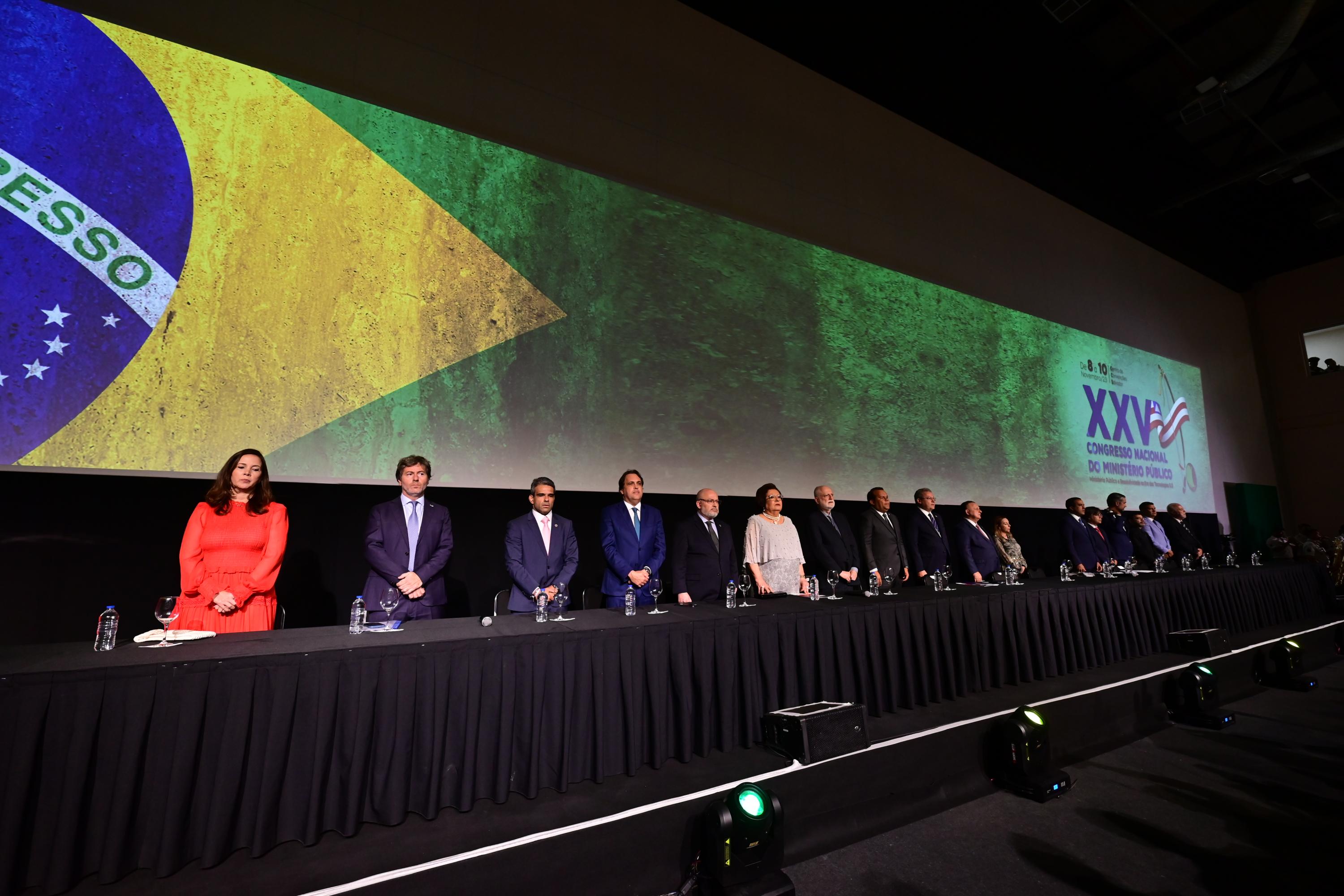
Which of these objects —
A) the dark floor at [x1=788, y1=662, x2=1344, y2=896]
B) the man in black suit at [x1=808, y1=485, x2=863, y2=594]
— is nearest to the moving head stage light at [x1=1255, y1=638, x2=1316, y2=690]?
the dark floor at [x1=788, y1=662, x2=1344, y2=896]

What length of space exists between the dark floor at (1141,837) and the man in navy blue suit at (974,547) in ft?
5.70

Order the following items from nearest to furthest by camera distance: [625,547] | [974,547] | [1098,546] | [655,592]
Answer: [655,592]
[625,547]
[974,547]
[1098,546]

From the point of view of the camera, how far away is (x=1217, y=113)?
22.1ft

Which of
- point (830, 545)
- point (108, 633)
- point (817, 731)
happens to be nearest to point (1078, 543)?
point (830, 545)

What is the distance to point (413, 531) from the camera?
2588 millimetres

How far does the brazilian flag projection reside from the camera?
8.36ft

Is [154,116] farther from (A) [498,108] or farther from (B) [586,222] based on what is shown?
(B) [586,222]

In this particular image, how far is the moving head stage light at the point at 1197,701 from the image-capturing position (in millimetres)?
3199

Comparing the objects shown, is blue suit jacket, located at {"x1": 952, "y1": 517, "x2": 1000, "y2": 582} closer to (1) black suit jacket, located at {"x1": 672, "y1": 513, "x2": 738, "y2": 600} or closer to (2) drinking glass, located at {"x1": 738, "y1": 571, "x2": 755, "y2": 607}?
(1) black suit jacket, located at {"x1": 672, "y1": 513, "x2": 738, "y2": 600}

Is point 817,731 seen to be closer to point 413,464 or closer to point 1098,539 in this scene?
point 413,464

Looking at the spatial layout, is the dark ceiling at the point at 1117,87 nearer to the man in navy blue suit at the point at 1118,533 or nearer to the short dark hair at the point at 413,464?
the man in navy blue suit at the point at 1118,533

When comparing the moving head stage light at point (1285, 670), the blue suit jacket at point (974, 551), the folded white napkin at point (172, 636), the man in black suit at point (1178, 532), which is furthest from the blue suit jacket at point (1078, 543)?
the folded white napkin at point (172, 636)

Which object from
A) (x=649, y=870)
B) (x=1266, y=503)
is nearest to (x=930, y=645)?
(x=649, y=870)

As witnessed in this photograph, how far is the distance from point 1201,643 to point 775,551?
2912 mm
